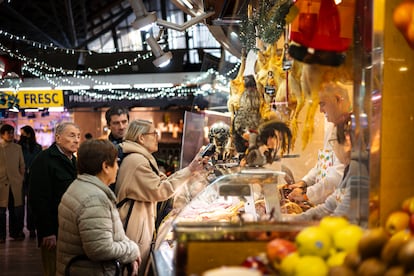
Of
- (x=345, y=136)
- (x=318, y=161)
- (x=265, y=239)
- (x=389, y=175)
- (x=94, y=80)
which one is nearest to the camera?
(x=265, y=239)

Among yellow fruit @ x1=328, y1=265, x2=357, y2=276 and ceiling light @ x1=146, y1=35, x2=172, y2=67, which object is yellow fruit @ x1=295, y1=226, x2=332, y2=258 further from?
ceiling light @ x1=146, y1=35, x2=172, y2=67

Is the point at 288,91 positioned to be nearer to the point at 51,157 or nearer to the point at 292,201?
the point at 292,201

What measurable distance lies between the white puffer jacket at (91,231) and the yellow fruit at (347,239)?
5.38ft

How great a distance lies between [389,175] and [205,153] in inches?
100

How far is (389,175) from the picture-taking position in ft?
7.44

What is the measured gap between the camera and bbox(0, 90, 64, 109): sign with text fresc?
47.4 ft

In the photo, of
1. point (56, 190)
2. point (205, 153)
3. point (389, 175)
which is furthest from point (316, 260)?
point (56, 190)

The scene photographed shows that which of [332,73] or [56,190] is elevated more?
[332,73]

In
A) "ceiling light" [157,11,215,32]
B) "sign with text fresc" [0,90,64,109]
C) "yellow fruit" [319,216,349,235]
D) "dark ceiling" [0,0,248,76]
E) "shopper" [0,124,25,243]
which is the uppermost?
"dark ceiling" [0,0,248,76]

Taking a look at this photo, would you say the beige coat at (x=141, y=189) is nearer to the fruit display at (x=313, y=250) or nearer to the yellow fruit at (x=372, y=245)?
the fruit display at (x=313, y=250)

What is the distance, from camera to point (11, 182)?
8.99m

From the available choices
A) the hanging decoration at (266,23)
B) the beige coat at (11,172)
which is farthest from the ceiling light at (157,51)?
the hanging decoration at (266,23)

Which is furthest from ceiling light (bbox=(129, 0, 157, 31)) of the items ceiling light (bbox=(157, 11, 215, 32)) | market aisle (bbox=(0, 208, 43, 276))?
market aisle (bbox=(0, 208, 43, 276))

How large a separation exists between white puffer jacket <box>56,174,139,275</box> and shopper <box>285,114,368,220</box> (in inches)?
47.0
